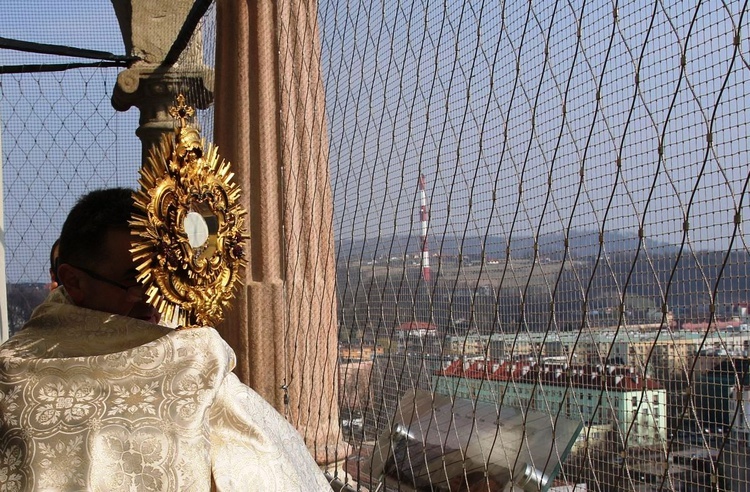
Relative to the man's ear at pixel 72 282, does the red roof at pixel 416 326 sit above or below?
below

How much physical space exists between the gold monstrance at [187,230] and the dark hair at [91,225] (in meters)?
0.04

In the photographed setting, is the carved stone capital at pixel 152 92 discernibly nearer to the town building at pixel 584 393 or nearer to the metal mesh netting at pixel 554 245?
the metal mesh netting at pixel 554 245

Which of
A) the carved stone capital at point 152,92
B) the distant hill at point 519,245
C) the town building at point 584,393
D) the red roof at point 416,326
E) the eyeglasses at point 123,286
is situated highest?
the carved stone capital at point 152,92

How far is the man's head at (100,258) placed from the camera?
185cm

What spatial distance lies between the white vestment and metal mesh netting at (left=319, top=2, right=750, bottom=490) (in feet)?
2.15

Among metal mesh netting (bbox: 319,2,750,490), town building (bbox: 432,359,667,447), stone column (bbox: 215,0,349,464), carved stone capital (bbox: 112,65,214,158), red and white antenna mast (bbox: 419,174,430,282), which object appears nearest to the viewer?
metal mesh netting (bbox: 319,2,750,490)

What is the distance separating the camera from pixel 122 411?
1.75m

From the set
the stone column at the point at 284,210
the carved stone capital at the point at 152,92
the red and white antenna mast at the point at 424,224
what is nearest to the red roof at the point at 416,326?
the red and white antenna mast at the point at 424,224

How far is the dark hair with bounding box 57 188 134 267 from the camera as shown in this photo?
6.08 ft

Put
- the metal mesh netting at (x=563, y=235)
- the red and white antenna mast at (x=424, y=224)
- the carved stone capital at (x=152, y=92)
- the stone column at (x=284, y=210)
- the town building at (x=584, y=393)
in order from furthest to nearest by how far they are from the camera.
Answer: the carved stone capital at (x=152, y=92)
the stone column at (x=284, y=210)
the red and white antenna mast at (x=424, y=224)
the town building at (x=584, y=393)
the metal mesh netting at (x=563, y=235)

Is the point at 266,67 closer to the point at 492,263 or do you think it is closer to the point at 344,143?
the point at 344,143

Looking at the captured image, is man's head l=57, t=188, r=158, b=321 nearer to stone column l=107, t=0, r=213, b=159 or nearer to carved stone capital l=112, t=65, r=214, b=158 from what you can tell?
carved stone capital l=112, t=65, r=214, b=158

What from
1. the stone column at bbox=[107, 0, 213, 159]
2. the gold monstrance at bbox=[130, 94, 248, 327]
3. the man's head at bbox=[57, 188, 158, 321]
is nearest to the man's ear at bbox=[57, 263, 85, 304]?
the man's head at bbox=[57, 188, 158, 321]

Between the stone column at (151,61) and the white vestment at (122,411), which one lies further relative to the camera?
the stone column at (151,61)
